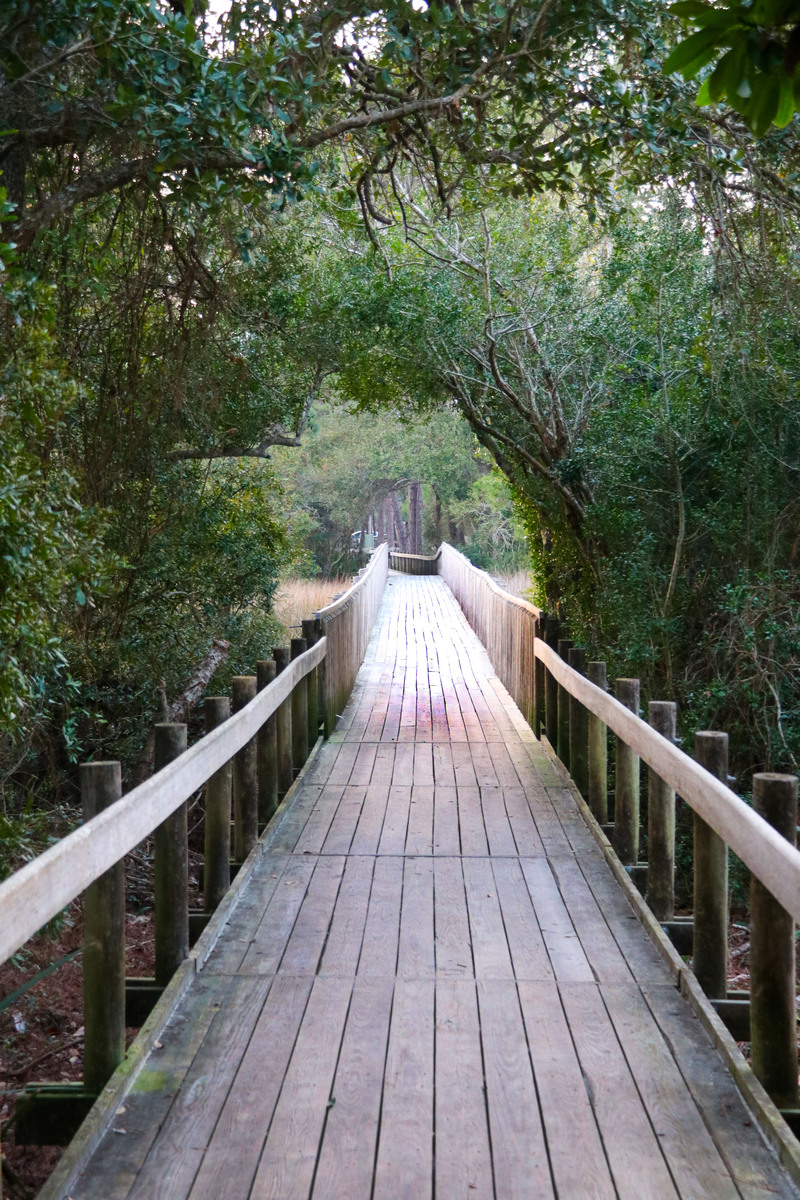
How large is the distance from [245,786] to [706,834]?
232cm

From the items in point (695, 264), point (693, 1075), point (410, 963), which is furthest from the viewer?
point (695, 264)

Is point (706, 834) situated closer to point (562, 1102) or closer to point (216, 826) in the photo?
point (562, 1102)

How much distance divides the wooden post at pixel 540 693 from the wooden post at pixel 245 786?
374 centimetres

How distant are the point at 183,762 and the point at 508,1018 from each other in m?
1.38

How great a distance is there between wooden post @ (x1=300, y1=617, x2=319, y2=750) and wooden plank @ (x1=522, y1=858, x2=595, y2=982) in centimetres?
305

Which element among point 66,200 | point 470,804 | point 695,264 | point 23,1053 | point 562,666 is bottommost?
point 23,1053

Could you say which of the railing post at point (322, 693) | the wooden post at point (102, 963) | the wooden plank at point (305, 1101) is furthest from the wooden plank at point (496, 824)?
the wooden post at point (102, 963)

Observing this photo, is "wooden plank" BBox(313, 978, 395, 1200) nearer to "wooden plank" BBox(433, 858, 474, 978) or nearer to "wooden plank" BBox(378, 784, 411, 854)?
"wooden plank" BBox(433, 858, 474, 978)

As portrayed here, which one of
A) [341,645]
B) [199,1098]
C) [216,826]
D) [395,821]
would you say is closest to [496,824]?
[395,821]

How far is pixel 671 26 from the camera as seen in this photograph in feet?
22.6

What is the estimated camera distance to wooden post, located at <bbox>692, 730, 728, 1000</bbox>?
3.72m

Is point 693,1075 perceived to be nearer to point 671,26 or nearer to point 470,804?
point 470,804

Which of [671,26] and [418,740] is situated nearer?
[671,26]

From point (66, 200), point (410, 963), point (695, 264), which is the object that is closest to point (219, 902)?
point (410, 963)
